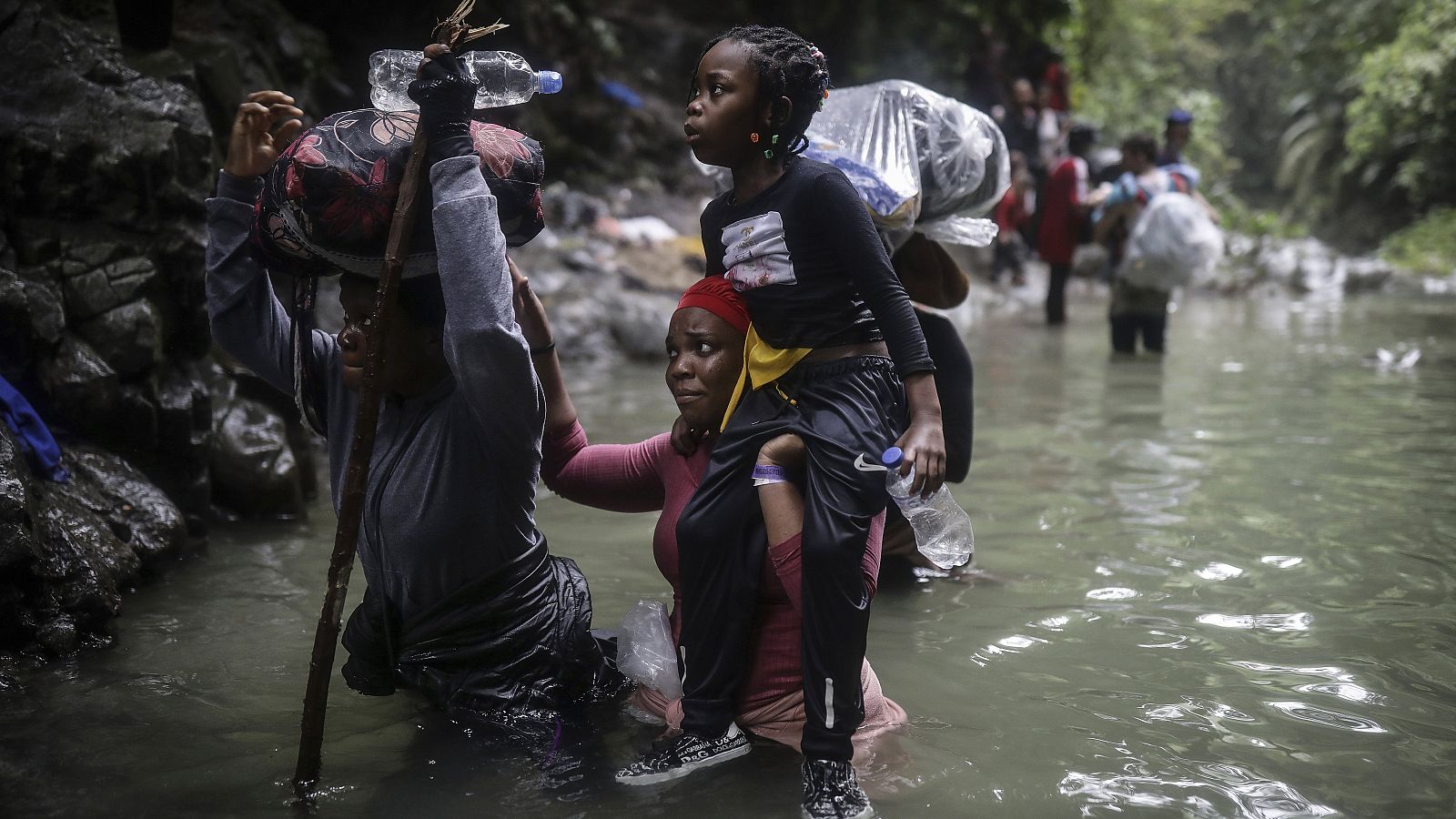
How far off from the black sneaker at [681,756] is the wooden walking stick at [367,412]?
65cm

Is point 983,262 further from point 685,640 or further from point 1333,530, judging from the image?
point 685,640

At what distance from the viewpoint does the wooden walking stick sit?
7.64ft

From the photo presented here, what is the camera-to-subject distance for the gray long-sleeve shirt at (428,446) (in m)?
2.49

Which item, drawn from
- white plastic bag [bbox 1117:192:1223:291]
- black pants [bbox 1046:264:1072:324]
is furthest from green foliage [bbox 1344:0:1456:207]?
white plastic bag [bbox 1117:192:1223:291]

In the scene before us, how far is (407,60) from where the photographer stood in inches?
106

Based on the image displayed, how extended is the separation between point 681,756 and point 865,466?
0.74 metres

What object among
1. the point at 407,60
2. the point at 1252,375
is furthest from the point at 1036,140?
the point at 407,60

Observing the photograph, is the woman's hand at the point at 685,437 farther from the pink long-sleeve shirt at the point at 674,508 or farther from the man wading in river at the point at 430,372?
the man wading in river at the point at 430,372

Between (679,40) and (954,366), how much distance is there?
15.5 meters

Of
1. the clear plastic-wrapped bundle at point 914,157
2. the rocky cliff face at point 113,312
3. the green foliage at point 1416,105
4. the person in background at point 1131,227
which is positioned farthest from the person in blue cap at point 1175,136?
the green foliage at point 1416,105

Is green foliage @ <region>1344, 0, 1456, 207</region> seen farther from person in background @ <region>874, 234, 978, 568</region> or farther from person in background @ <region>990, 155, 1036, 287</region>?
person in background @ <region>874, 234, 978, 568</region>

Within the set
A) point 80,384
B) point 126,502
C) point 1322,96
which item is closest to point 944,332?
point 126,502

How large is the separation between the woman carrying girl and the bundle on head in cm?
45

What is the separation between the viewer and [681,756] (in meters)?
2.60
